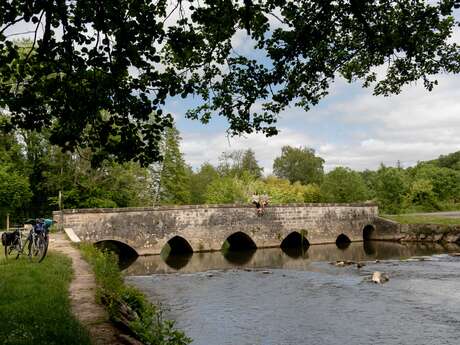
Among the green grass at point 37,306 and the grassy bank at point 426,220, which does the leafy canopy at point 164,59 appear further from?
the grassy bank at point 426,220

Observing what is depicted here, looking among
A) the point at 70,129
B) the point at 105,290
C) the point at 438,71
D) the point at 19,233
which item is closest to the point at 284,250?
the point at 19,233

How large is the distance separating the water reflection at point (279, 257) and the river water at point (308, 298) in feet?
0.33

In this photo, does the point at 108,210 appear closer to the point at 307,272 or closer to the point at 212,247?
the point at 212,247

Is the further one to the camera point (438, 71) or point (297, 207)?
point (297, 207)

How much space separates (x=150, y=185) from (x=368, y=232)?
64.8 feet

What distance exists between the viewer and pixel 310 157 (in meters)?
79.4

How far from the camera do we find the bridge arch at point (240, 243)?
3441cm

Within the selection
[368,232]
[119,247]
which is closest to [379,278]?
[119,247]

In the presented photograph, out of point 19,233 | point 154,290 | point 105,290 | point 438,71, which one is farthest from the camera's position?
point 154,290

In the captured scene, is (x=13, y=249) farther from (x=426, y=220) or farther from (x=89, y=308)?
(x=426, y=220)

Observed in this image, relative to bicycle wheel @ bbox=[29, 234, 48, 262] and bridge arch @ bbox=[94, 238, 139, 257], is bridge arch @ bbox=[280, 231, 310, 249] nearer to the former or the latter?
bridge arch @ bbox=[94, 238, 139, 257]

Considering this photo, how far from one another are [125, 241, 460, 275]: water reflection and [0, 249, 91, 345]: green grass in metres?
12.2

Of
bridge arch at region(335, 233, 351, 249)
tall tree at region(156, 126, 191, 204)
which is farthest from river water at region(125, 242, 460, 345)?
tall tree at region(156, 126, 191, 204)

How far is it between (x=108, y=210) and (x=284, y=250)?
38.8ft
